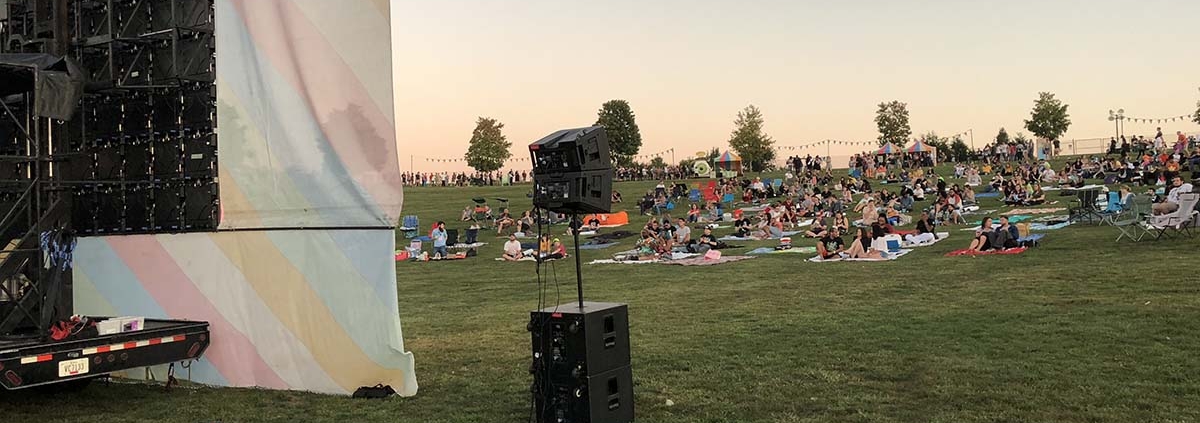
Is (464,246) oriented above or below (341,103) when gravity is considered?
below

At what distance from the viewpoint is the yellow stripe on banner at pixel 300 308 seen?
788 centimetres

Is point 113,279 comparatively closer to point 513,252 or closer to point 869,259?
point 869,259

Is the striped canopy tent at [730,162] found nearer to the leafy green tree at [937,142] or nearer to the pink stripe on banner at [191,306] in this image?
the leafy green tree at [937,142]

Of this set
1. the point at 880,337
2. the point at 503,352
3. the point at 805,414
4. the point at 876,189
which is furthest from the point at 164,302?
the point at 876,189

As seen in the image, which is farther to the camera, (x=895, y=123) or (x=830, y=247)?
(x=895, y=123)

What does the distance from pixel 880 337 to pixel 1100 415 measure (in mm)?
3543

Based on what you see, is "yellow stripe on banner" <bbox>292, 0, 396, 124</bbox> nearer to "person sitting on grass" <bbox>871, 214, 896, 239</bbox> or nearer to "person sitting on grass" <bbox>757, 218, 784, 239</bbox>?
"person sitting on grass" <bbox>871, 214, 896, 239</bbox>

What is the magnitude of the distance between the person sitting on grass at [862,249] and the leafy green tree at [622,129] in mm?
63248

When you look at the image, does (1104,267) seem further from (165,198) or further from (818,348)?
(165,198)

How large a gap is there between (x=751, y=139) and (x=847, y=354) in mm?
66677

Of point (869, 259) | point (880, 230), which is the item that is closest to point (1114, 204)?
point (880, 230)

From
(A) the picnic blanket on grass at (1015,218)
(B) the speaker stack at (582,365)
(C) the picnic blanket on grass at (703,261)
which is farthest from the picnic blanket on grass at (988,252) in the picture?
(B) the speaker stack at (582,365)

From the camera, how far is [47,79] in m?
7.70

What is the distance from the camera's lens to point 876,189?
37.3 metres
